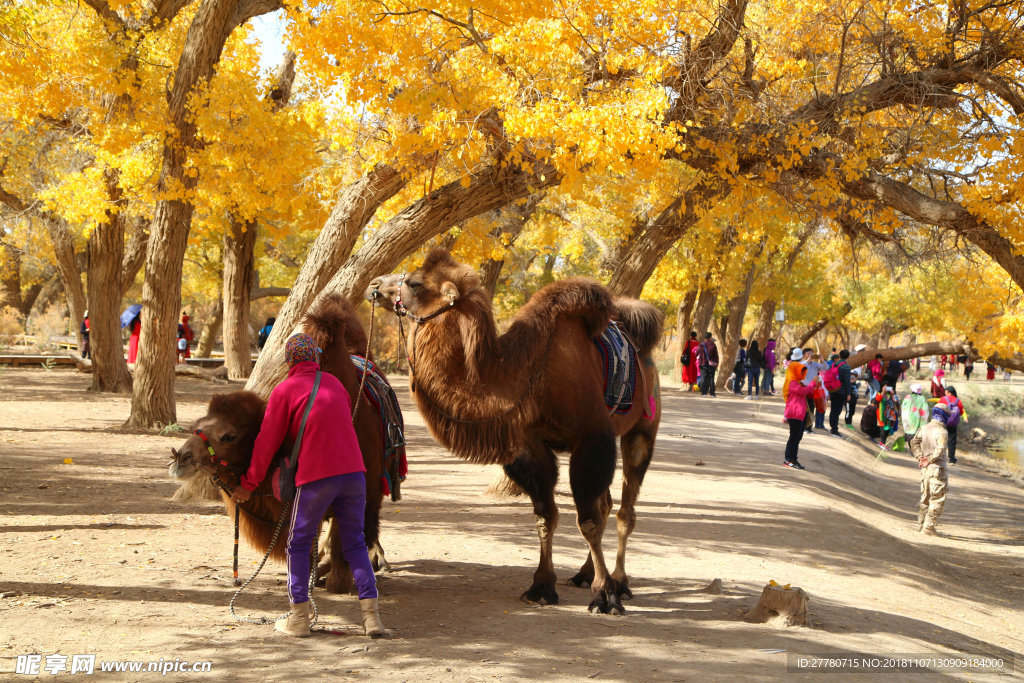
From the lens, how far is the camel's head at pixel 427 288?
5805 millimetres

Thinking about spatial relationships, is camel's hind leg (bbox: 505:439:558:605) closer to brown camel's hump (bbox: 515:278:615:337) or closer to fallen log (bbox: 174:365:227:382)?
brown camel's hump (bbox: 515:278:615:337)

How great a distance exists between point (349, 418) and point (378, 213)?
36.7ft

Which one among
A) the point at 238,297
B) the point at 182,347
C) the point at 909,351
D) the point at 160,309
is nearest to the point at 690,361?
the point at 909,351

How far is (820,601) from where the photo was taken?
7.23 m

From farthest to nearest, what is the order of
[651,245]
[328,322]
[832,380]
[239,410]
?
[832,380] → [651,245] → [328,322] → [239,410]

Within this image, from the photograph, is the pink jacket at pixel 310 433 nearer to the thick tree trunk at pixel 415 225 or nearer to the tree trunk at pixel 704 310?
the thick tree trunk at pixel 415 225

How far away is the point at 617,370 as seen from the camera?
6840 mm

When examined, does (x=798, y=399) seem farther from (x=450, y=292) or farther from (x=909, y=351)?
(x=909, y=351)

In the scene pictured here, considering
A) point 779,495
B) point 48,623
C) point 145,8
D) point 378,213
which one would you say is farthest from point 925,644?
point 145,8

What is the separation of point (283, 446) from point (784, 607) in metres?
3.58

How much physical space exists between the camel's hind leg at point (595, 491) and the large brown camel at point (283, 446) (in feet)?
4.66

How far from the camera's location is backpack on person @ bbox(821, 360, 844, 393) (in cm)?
2136

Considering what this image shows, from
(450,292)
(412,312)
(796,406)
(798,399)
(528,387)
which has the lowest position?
(796,406)

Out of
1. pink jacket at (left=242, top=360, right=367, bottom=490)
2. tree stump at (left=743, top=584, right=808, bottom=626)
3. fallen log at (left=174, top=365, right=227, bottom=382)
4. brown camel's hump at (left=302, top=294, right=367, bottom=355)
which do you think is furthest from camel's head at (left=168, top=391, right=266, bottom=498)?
fallen log at (left=174, top=365, right=227, bottom=382)
